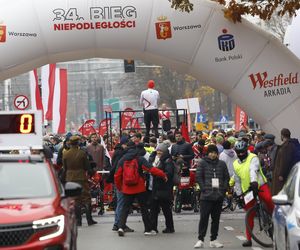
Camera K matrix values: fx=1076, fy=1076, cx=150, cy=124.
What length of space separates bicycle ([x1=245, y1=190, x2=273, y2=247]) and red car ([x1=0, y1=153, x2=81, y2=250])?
168 inches

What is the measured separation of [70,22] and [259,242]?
607 centimetres

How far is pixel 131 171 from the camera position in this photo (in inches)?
759

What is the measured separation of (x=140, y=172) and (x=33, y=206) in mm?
7280

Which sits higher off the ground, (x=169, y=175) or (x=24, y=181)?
(x=24, y=181)

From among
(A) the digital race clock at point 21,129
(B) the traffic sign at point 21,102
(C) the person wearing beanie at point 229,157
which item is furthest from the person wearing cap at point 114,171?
(B) the traffic sign at point 21,102

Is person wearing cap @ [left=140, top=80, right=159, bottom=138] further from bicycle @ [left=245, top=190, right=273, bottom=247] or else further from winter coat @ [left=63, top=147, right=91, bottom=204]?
bicycle @ [left=245, top=190, right=273, bottom=247]

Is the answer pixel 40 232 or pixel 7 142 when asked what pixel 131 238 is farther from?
pixel 40 232

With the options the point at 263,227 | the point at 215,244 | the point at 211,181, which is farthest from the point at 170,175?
the point at 263,227

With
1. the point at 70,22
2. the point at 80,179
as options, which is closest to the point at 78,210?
the point at 80,179

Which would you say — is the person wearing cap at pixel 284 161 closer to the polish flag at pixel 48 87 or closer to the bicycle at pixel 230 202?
the bicycle at pixel 230 202

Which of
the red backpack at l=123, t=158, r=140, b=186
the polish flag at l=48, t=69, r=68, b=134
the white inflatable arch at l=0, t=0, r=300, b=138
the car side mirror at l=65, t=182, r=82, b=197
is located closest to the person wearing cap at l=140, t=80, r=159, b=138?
the white inflatable arch at l=0, t=0, r=300, b=138

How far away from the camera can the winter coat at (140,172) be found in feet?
63.1

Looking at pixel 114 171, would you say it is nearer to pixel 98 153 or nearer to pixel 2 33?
pixel 2 33

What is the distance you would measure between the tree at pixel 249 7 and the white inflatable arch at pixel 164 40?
10.5 inches
